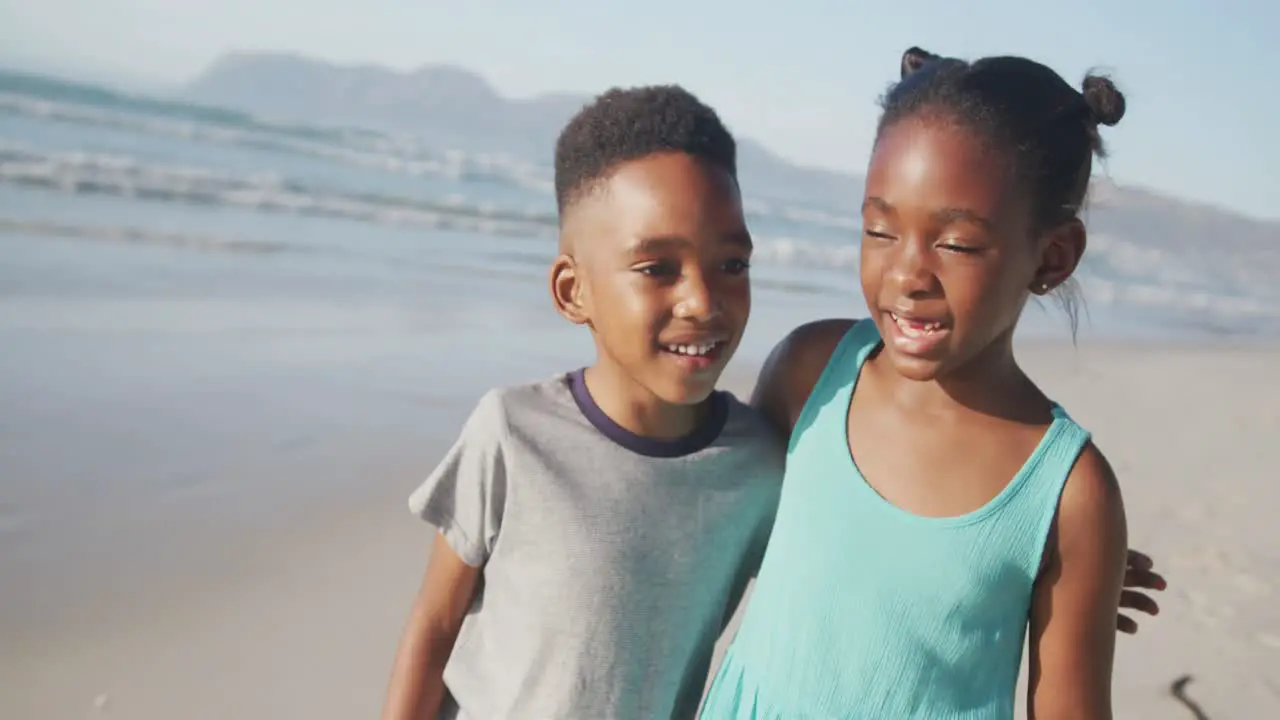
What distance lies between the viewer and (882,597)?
167 cm

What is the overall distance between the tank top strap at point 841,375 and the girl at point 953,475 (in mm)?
13

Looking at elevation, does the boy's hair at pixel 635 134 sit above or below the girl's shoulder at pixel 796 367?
above

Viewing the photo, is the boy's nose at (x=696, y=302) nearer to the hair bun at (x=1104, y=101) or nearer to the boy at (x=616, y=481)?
the boy at (x=616, y=481)

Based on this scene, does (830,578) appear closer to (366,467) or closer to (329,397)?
(366,467)

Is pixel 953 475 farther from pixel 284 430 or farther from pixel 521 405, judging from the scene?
pixel 284 430

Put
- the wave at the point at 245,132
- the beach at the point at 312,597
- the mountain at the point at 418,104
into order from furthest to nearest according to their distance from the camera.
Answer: the mountain at the point at 418,104
the wave at the point at 245,132
the beach at the point at 312,597

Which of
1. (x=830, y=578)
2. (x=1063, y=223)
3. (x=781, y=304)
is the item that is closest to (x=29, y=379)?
(x=830, y=578)

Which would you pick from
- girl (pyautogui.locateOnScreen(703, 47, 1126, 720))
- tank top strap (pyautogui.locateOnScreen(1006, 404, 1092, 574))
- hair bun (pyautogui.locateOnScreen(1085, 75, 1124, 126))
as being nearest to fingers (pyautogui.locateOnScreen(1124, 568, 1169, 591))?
girl (pyautogui.locateOnScreen(703, 47, 1126, 720))

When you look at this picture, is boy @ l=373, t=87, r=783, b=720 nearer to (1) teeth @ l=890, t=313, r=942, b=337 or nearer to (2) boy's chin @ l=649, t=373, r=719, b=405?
(2) boy's chin @ l=649, t=373, r=719, b=405

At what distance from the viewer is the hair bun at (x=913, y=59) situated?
182cm

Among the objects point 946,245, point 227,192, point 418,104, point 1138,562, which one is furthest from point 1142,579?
point 418,104

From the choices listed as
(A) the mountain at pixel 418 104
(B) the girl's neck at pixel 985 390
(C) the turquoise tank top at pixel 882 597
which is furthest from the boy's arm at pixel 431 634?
(A) the mountain at pixel 418 104

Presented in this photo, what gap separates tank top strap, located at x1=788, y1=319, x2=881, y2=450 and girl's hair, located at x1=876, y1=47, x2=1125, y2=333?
1.19 ft

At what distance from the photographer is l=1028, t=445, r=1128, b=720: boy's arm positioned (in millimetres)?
1551
